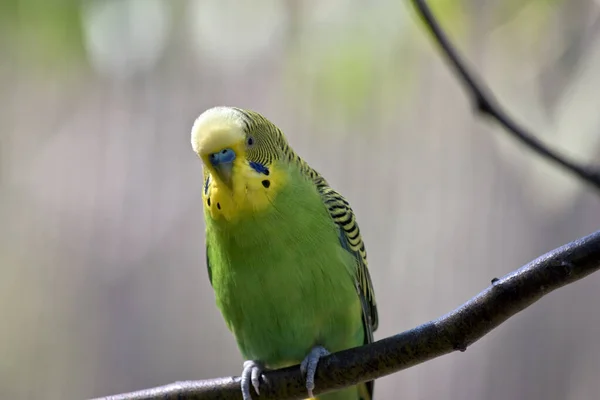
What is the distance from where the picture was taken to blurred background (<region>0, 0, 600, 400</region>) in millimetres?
3250

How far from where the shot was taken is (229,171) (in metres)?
2.11

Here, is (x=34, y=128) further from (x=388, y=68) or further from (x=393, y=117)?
(x=388, y=68)

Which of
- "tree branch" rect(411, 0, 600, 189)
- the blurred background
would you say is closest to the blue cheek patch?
the blurred background

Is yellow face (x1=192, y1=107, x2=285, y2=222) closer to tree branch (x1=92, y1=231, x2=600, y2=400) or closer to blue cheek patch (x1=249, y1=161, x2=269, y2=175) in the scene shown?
blue cheek patch (x1=249, y1=161, x2=269, y2=175)

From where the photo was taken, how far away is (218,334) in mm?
4398

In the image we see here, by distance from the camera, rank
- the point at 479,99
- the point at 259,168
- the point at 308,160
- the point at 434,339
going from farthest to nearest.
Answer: the point at 308,160 → the point at 259,168 → the point at 434,339 → the point at 479,99

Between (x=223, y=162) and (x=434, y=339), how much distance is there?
75 cm

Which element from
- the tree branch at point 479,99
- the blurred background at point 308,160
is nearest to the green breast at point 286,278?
the blurred background at point 308,160

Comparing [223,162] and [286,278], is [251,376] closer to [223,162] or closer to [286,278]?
[286,278]

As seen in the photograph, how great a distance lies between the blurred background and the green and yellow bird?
1.58 feet

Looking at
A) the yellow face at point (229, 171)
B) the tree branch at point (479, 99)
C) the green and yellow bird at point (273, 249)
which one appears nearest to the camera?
the tree branch at point (479, 99)

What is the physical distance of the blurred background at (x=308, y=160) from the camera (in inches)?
128

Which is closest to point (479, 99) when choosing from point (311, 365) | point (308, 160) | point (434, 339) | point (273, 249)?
point (434, 339)

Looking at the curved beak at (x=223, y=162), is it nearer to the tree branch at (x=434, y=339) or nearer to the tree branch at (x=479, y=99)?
the tree branch at (x=434, y=339)
